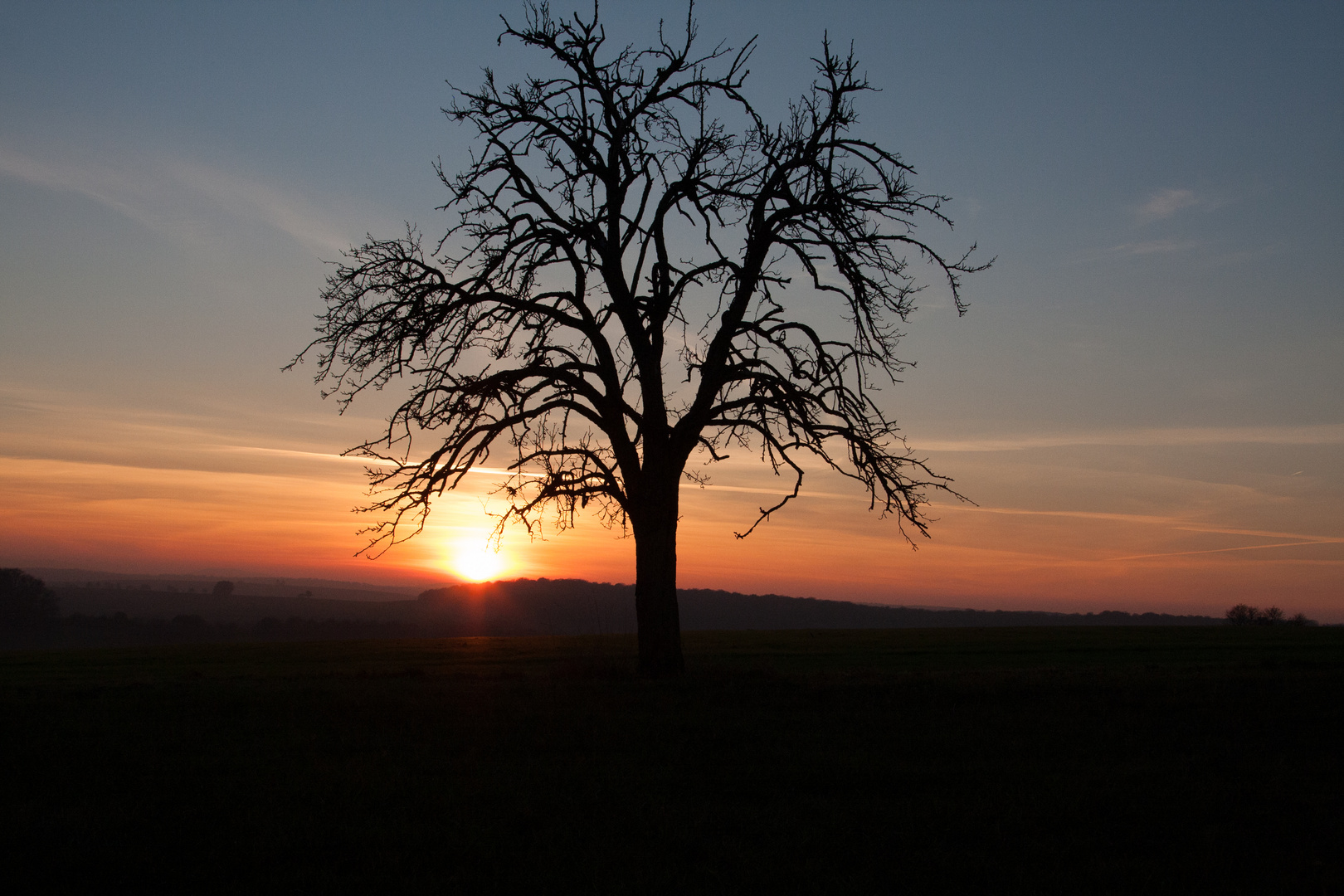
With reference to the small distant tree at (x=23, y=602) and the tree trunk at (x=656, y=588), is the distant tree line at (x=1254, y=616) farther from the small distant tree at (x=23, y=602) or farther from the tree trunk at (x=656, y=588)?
the small distant tree at (x=23, y=602)

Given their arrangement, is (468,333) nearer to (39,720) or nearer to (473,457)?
(473,457)

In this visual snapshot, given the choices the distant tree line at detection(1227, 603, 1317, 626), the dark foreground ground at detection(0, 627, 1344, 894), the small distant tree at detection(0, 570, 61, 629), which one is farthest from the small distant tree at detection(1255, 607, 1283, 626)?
the small distant tree at detection(0, 570, 61, 629)

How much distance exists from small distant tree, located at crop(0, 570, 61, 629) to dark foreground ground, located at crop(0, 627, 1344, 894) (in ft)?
300

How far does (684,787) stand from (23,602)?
104 metres

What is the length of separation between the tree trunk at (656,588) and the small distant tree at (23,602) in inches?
3766

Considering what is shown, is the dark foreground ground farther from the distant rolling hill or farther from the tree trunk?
the distant rolling hill

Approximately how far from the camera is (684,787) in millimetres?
7461

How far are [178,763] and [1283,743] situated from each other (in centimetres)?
1104

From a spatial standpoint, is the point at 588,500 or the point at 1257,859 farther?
the point at 588,500

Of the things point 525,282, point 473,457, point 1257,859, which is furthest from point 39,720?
point 1257,859

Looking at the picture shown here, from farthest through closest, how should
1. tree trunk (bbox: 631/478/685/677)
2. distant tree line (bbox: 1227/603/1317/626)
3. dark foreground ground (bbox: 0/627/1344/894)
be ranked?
distant tree line (bbox: 1227/603/1317/626) < tree trunk (bbox: 631/478/685/677) < dark foreground ground (bbox: 0/627/1344/894)

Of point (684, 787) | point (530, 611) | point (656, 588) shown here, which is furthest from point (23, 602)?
point (684, 787)

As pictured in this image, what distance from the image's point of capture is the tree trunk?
55.3 ft

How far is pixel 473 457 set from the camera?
16.6 metres
